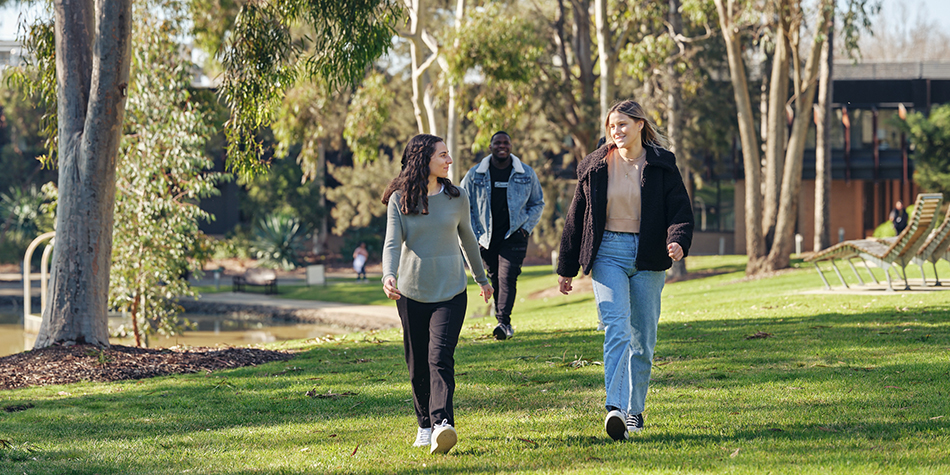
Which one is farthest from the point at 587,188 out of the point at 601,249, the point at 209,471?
the point at 209,471

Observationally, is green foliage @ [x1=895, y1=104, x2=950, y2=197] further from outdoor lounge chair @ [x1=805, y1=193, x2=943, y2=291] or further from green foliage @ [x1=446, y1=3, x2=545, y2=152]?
outdoor lounge chair @ [x1=805, y1=193, x2=943, y2=291]

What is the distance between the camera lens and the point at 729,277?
861 inches

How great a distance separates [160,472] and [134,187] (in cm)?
1083

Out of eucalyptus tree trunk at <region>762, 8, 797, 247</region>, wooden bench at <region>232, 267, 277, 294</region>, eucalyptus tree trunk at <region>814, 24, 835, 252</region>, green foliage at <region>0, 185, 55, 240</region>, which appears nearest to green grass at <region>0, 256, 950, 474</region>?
eucalyptus tree trunk at <region>762, 8, 797, 247</region>

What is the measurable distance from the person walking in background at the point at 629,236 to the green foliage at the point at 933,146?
32.4 metres

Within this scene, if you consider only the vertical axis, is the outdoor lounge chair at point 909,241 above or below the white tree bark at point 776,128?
below

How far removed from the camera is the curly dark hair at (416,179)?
4.54 m

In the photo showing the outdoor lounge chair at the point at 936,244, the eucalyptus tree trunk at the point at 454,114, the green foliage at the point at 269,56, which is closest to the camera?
the green foliage at the point at 269,56

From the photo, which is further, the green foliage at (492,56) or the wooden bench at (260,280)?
the wooden bench at (260,280)

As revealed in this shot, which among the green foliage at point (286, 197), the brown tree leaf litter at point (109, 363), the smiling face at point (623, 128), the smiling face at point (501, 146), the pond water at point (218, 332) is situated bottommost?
the pond water at point (218, 332)

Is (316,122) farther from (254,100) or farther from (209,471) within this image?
(209,471)

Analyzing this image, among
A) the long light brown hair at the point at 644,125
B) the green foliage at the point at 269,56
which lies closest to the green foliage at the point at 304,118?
the green foliage at the point at 269,56

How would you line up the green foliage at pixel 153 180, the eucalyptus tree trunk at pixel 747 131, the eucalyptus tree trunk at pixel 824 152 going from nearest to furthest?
the green foliage at pixel 153 180
the eucalyptus tree trunk at pixel 747 131
the eucalyptus tree trunk at pixel 824 152

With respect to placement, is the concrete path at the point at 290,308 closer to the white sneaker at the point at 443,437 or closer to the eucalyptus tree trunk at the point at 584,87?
the eucalyptus tree trunk at the point at 584,87
